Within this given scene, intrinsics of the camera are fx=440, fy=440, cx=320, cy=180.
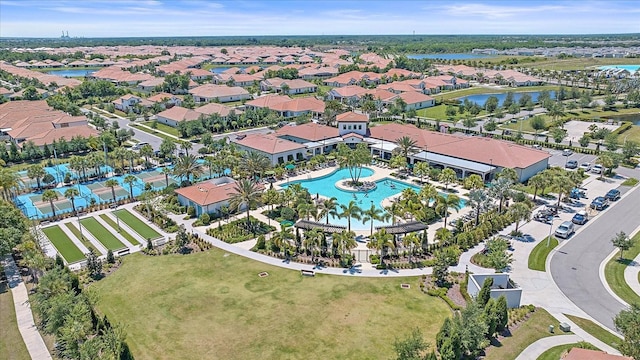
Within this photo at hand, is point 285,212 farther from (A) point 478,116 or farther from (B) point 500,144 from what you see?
(A) point 478,116

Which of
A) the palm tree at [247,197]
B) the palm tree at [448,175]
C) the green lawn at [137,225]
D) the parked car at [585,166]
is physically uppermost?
the palm tree at [247,197]

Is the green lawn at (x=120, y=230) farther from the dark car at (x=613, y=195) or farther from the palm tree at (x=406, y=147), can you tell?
the dark car at (x=613, y=195)

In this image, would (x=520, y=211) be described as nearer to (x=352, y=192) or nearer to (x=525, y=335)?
(x=525, y=335)

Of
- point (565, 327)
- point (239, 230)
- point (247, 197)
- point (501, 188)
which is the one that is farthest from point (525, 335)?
point (239, 230)

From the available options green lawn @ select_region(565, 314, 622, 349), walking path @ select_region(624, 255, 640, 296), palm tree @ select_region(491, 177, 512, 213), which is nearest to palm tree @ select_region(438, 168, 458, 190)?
palm tree @ select_region(491, 177, 512, 213)

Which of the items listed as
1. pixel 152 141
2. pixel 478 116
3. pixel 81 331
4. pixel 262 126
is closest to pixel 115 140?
pixel 152 141

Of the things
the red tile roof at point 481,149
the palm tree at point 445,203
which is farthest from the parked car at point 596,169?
the palm tree at point 445,203

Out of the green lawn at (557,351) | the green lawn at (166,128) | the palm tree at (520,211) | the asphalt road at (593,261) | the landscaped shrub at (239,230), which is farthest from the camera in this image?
the green lawn at (166,128)
